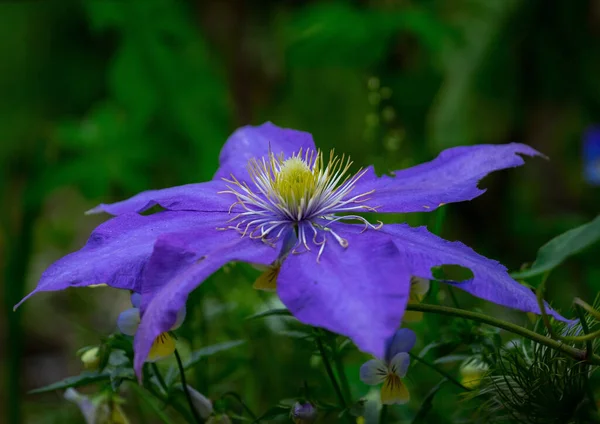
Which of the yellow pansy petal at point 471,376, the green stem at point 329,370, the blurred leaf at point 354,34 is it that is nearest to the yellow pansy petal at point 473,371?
the yellow pansy petal at point 471,376

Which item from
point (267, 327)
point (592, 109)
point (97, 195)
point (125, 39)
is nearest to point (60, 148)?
A: point (125, 39)

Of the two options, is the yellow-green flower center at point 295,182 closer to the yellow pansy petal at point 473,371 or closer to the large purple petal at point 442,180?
the large purple petal at point 442,180

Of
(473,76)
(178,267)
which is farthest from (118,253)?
(473,76)

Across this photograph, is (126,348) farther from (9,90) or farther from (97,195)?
(9,90)

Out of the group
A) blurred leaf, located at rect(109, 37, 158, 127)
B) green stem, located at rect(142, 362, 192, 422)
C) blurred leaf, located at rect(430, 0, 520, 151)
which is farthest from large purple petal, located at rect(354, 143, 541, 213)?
blurred leaf, located at rect(430, 0, 520, 151)

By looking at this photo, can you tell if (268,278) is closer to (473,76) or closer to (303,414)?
(303,414)
